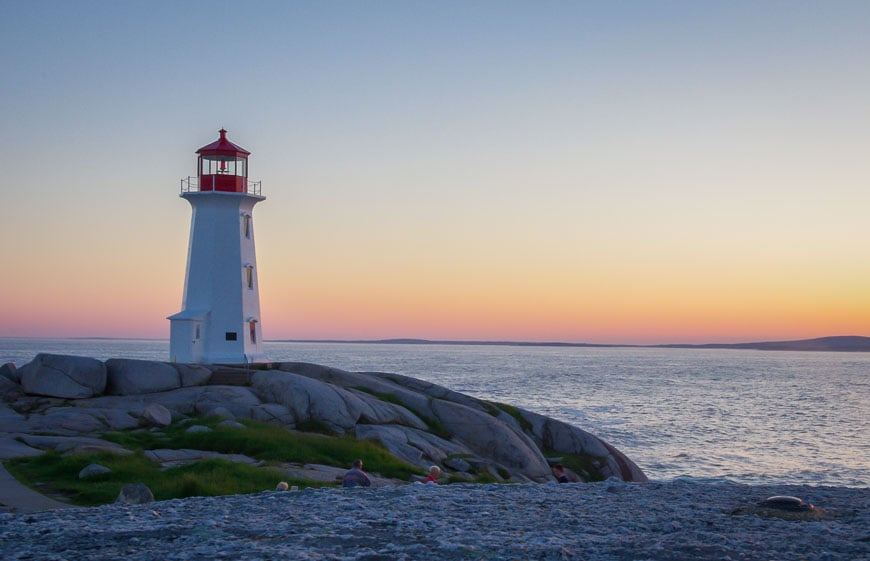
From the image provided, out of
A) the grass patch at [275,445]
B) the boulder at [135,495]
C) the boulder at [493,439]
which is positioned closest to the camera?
the boulder at [135,495]

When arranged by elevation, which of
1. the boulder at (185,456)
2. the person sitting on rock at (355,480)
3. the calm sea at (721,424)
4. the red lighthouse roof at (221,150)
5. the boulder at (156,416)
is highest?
the red lighthouse roof at (221,150)

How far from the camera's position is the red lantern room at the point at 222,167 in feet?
131

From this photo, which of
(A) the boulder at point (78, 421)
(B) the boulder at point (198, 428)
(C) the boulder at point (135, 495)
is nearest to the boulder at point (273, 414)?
(B) the boulder at point (198, 428)

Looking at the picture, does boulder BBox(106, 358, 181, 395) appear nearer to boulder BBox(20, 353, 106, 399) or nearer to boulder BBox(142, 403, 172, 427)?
boulder BBox(20, 353, 106, 399)

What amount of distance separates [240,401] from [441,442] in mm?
7763

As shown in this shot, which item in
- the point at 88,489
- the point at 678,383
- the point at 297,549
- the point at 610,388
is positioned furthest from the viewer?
the point at 678,383

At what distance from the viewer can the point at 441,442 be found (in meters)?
31.1

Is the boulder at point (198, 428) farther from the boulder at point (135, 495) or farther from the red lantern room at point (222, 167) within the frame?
the red lantern room at point (222, 167)

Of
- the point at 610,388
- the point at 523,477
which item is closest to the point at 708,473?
the point at 523,477

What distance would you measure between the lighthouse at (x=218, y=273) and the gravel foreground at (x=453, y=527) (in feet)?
84.1

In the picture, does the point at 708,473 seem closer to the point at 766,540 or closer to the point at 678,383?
the point at 766,540

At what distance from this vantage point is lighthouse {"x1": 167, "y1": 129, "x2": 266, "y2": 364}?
38.8m

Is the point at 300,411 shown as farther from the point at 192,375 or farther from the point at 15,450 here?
the point at 15,450

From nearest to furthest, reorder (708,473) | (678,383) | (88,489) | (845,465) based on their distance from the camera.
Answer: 1. (88,489)
2. (708,473)
3. (845,465)
4. (678,383)
